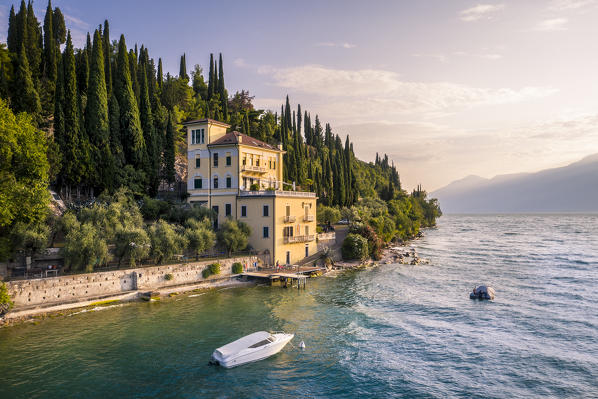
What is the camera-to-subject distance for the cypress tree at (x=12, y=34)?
2093 inches

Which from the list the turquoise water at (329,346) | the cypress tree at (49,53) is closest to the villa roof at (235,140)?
the turquoise water at (329,346)

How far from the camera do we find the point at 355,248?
2175 inches

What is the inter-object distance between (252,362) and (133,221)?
878 inches

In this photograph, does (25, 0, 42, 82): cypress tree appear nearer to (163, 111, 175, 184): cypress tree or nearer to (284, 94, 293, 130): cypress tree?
(163, 111, 175, 184): cypress tree

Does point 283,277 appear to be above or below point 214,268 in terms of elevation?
below

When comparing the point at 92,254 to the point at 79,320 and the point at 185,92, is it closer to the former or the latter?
the point at 79,320

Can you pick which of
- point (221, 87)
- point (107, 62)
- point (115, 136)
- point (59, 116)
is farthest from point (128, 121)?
point (221, 87)

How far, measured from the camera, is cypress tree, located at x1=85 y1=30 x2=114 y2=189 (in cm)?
4506

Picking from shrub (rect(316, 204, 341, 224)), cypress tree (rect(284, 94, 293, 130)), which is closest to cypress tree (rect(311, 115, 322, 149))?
cypress tree (rect(284, 94, 293, 130))

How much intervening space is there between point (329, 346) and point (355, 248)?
31.4 metres

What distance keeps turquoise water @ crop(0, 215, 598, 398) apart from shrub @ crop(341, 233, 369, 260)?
1419 cm

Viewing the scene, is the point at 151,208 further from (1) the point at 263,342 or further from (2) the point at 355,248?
(2) the point at 355,248

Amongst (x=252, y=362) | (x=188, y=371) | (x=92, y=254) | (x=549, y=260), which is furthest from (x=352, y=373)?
(x=549, y=260)

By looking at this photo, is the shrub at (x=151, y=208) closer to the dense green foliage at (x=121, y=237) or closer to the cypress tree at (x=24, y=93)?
the dense green foliage at (x=121, y=237)
